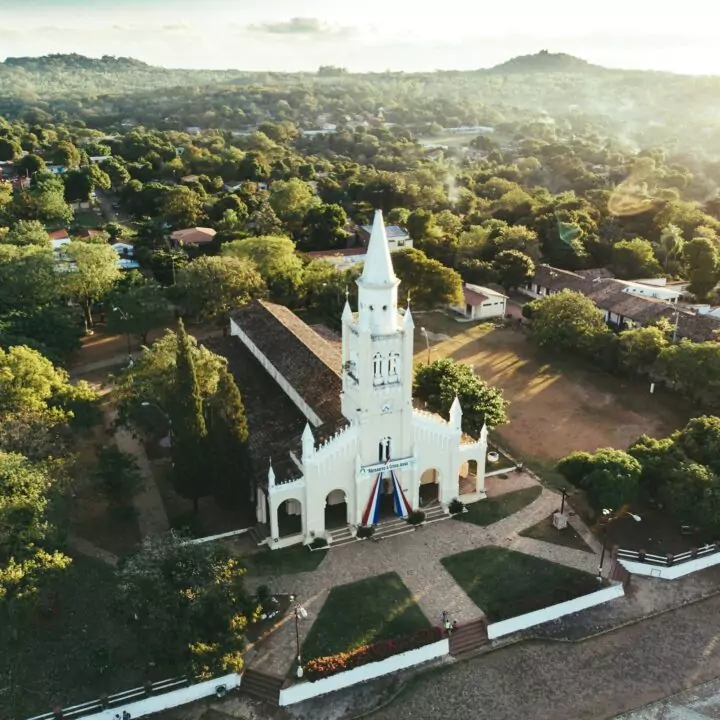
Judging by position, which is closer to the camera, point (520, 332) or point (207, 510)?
point (207, 510)

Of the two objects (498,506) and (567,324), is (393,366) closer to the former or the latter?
(498,506)

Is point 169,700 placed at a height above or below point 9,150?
below

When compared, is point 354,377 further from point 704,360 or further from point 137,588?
point 704,360

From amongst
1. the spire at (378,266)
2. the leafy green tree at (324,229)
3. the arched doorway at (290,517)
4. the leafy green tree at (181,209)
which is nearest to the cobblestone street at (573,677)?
the arched doorway at (290,517)

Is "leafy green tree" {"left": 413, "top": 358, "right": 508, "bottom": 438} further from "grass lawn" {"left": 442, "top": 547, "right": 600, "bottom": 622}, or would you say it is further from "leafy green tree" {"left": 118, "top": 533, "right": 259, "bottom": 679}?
"leafy green tree" {"left": 118, "top": 533, "right": 259, "bottom": 679}

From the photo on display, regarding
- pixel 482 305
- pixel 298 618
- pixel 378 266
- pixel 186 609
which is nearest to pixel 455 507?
pixel 298 618

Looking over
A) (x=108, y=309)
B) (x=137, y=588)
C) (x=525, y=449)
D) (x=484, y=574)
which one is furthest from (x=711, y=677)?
(x=108, y=309)
